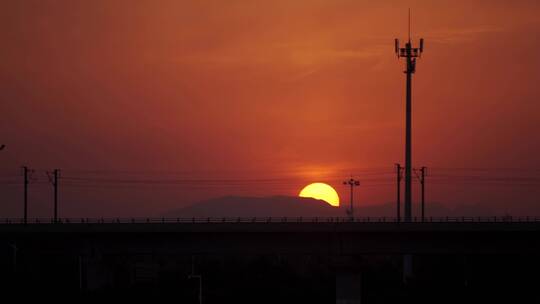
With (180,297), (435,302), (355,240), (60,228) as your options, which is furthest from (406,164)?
(60,228)

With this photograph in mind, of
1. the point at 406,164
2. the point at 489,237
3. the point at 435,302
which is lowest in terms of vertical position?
the point at 435,302

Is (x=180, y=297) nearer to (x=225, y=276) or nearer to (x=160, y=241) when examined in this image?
(x=160, y=241)

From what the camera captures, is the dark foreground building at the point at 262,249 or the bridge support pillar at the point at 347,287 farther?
the dark foreground building at the point at 262,249

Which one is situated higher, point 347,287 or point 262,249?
point 262,249

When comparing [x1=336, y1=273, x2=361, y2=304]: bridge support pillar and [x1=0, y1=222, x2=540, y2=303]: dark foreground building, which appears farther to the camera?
[x1=0, y1=222, x2=540, y2=303]: dark foreground building

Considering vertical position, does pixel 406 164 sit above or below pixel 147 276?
above

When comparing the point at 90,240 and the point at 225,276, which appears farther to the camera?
the point at 225,276

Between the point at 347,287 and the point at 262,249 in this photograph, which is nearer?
the point at 347,287

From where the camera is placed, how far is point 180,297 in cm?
11212

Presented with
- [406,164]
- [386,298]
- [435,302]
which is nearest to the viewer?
[435,302]

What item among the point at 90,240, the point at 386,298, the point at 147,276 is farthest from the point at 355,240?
the point at 147,276

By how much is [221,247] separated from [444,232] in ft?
85.5

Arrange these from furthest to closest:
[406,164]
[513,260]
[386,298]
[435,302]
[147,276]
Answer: [513,260], [147,276], [406,164], [386,298], [435,302]

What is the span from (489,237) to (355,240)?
15.3 meters
